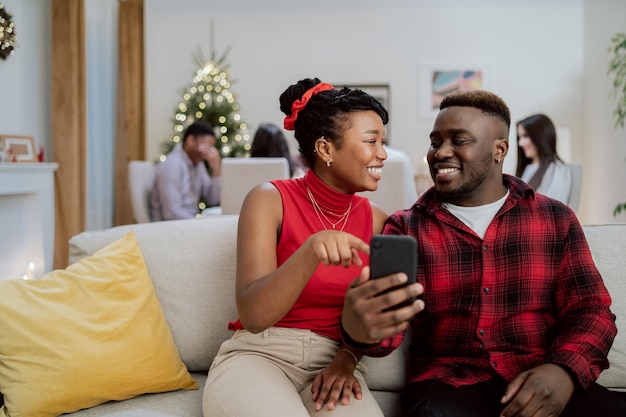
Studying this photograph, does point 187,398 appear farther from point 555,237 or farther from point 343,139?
point 555,237

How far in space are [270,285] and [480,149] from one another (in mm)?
622

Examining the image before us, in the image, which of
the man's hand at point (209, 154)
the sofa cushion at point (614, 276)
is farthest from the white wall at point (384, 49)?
the sofa cushion at point (614, 276)

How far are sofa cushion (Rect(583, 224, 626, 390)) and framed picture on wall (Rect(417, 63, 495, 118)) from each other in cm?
498

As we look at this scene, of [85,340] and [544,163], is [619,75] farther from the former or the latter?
[85,340]

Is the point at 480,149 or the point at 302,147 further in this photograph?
the point at 302,147

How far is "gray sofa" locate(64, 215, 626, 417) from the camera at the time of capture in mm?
1543

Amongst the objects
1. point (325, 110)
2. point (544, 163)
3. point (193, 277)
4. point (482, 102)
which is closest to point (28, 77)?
point (193, 277)

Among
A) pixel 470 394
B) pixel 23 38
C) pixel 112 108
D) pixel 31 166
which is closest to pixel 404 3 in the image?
pixel 112 108

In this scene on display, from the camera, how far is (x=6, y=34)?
4102mm

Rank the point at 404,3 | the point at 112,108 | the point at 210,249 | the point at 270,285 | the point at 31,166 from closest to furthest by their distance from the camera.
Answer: the point at 270,285 < the point at 210,249 < the point at 31,166 < the point at 112,108 < the point at 404,3

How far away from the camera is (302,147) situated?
157 centimetres

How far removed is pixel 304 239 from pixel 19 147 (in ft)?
10.7

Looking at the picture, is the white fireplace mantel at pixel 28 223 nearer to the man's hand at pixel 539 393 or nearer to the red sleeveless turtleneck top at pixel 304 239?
the red sleeveless turtleneck top at pixel 304 239

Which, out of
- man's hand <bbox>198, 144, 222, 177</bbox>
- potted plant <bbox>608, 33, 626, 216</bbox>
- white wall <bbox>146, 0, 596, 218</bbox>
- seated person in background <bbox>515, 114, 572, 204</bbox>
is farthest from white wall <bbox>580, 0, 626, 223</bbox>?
man's hand <bbox>198, 144, 222, 177</bbox>
